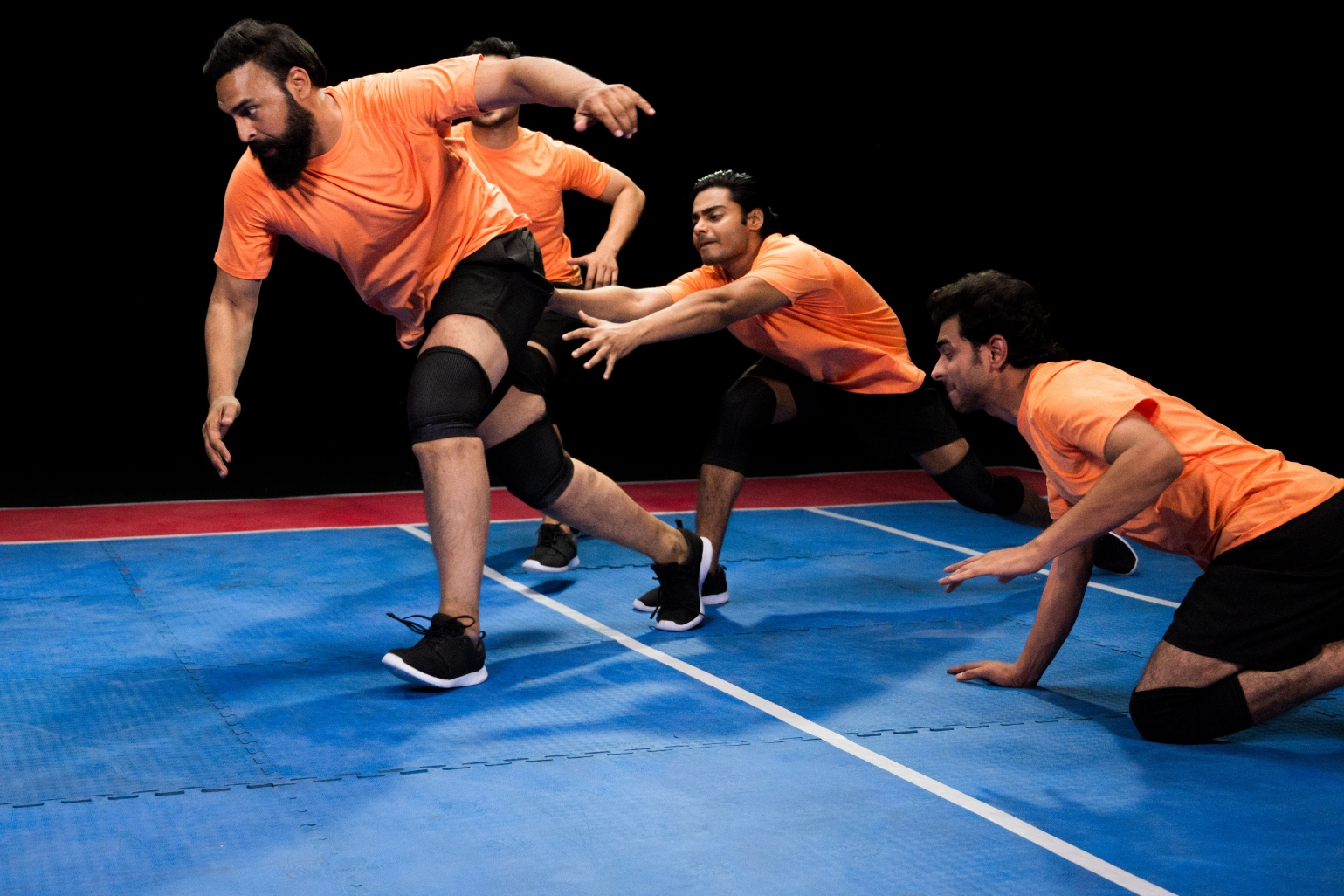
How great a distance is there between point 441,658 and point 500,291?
0.97 meters

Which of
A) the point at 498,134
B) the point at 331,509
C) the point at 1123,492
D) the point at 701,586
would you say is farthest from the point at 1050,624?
the point at 331,509

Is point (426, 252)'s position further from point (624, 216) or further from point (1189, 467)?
point (1189, 467)

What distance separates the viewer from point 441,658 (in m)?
3.14

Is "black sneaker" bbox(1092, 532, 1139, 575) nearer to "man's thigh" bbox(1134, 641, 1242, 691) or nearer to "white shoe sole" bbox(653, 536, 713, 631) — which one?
"white shoe sole" bbox(653, 536, 713, 631)

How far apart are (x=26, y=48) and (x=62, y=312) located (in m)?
1.86

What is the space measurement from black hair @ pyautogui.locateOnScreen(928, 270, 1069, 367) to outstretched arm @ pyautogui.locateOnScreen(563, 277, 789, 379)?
2.69 feet

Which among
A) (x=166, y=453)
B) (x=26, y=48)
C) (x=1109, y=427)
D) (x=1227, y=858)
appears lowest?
(x=166, y=453)

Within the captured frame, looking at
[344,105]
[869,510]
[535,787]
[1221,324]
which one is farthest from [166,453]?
[1221,324]

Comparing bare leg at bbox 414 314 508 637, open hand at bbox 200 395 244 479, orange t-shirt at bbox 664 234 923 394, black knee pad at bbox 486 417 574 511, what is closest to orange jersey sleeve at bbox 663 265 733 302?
orange t-shirt at bbox 664 234 923 394

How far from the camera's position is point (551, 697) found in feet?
10.3

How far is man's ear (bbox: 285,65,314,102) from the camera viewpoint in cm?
312

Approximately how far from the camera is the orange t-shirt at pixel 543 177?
16.7 ft

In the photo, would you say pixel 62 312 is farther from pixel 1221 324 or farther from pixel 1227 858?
pixel 1227 858

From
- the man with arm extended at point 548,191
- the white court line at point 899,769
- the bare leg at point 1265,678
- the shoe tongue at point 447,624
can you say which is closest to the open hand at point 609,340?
the shoe tongue at point 447,624
